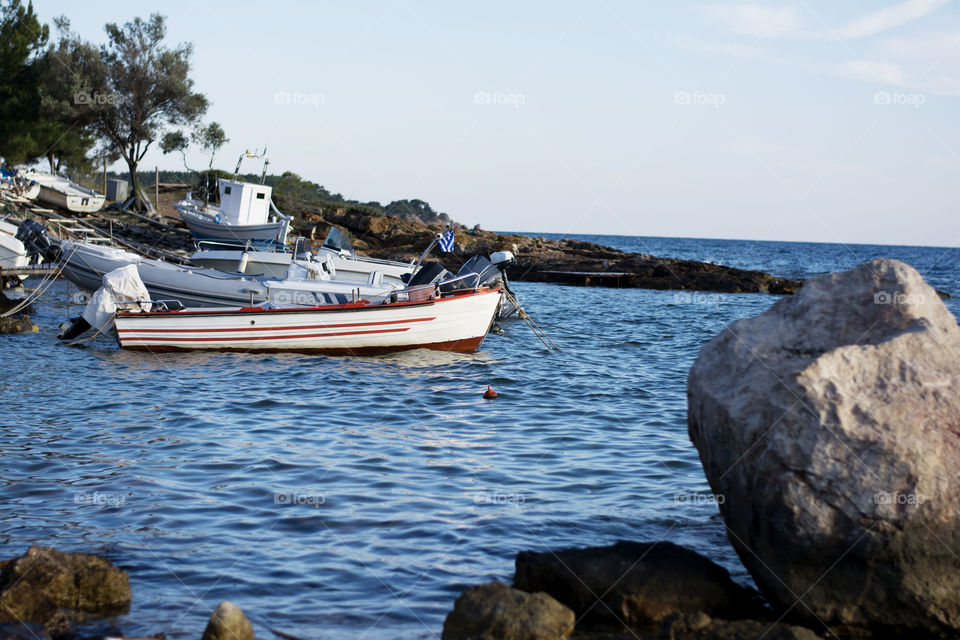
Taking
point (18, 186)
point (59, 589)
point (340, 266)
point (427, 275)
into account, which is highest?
point (18, 186)

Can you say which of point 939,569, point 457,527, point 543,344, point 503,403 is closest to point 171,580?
point 457,527

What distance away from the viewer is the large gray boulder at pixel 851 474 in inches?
217

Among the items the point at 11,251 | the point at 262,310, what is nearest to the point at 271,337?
the point at 262,310

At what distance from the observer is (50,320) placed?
23.0 meters

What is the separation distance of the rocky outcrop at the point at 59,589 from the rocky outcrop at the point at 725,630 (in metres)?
3.72

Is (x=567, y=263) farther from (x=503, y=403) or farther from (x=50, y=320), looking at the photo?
(x=503, y=403)

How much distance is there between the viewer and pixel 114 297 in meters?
17.8

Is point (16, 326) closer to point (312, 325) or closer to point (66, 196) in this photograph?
point (312, 325)

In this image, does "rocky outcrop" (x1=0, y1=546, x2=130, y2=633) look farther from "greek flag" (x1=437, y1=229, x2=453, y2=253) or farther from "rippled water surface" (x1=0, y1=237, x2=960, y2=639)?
"greek flag" (x1=437, y1=229, x2=453, y2=253)

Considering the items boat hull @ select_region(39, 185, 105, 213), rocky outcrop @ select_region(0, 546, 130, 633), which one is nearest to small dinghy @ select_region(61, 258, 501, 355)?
rocky outcrop @ select_region(0, 546, 130, 633)

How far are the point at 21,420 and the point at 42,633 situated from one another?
7096mm

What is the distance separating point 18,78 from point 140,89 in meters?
8.12

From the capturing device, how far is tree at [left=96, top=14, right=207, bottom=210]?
4781 centimetres

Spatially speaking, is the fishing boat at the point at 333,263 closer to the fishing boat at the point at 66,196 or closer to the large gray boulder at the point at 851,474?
the large gray boulder at the point at 851,474
